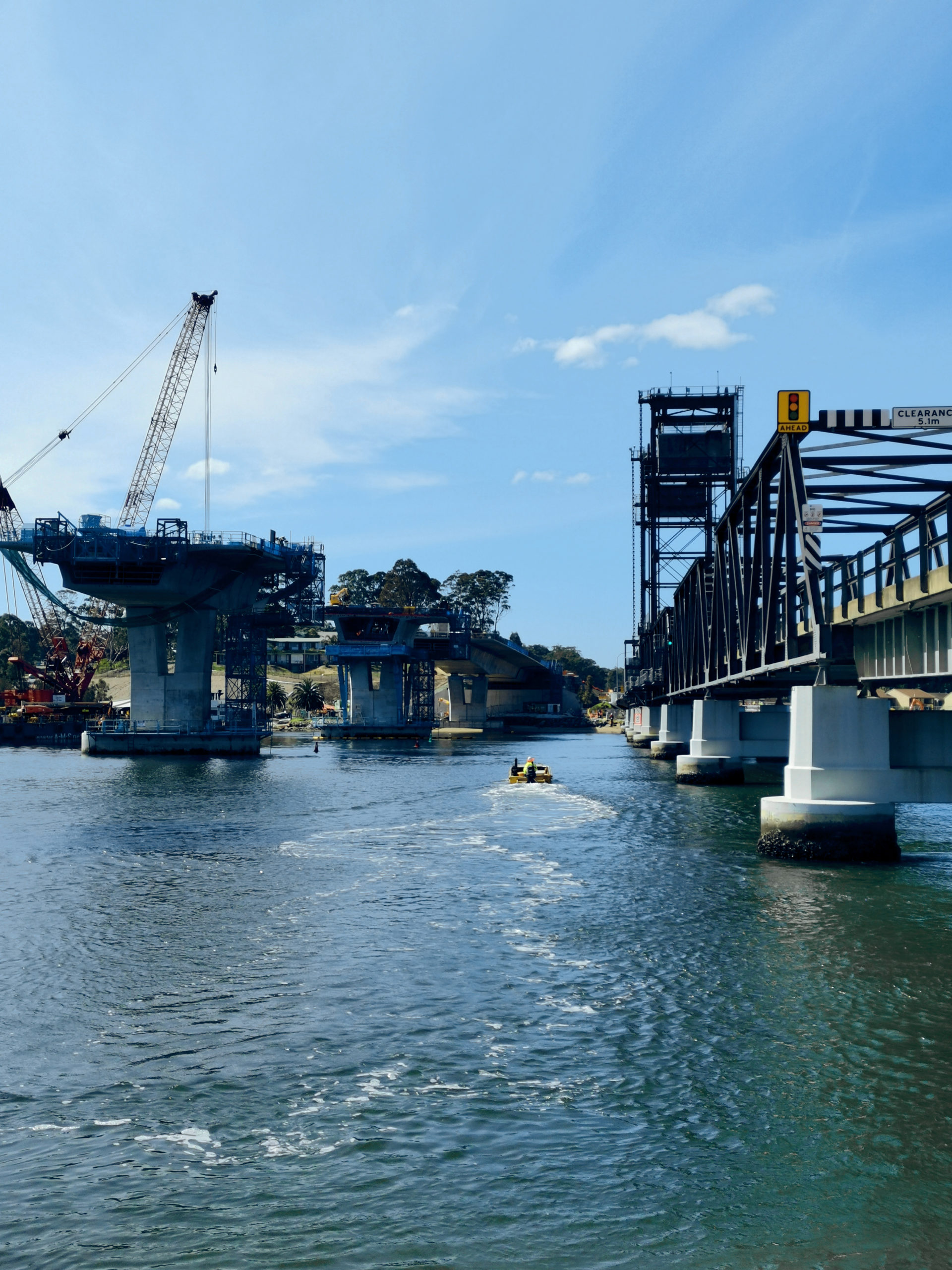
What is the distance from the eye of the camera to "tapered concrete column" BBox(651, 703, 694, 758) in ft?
426

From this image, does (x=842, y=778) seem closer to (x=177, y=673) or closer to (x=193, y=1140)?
(x=193, y=1140)

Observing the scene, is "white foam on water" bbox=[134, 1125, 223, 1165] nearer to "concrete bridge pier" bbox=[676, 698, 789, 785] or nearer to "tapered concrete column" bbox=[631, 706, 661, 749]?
"concrete bridge pier" bbox=[676, 698, 789, 785]

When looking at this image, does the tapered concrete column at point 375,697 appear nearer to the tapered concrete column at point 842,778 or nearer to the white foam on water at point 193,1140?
the tapered concrete column at point 842,778

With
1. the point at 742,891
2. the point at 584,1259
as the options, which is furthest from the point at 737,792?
the point at 584,1259

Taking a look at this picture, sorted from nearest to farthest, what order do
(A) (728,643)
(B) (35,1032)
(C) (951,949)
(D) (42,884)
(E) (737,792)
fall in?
1. (B) (35,1032)
2. (C) (951,949)
3. (D) (42,884)
4. (A) (728,643)
5. (E) (737,792)

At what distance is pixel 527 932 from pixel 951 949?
11.5 meters

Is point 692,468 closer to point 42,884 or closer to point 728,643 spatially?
point 728,643

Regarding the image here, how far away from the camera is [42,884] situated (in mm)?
41438

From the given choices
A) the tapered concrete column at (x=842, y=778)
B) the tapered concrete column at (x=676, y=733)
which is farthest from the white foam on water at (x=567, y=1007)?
the tapered concrete column at (x=676, y=733)

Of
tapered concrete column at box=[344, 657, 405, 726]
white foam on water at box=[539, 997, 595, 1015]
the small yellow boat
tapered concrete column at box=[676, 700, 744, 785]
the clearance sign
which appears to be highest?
the clearance sign

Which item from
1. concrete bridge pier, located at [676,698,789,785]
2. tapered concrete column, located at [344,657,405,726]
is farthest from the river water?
tapered concrete column, located at [344,657,405,726]

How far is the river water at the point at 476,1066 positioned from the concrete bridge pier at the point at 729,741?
4200cm

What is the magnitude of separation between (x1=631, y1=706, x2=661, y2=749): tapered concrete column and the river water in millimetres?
113009

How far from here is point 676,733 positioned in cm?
13100
